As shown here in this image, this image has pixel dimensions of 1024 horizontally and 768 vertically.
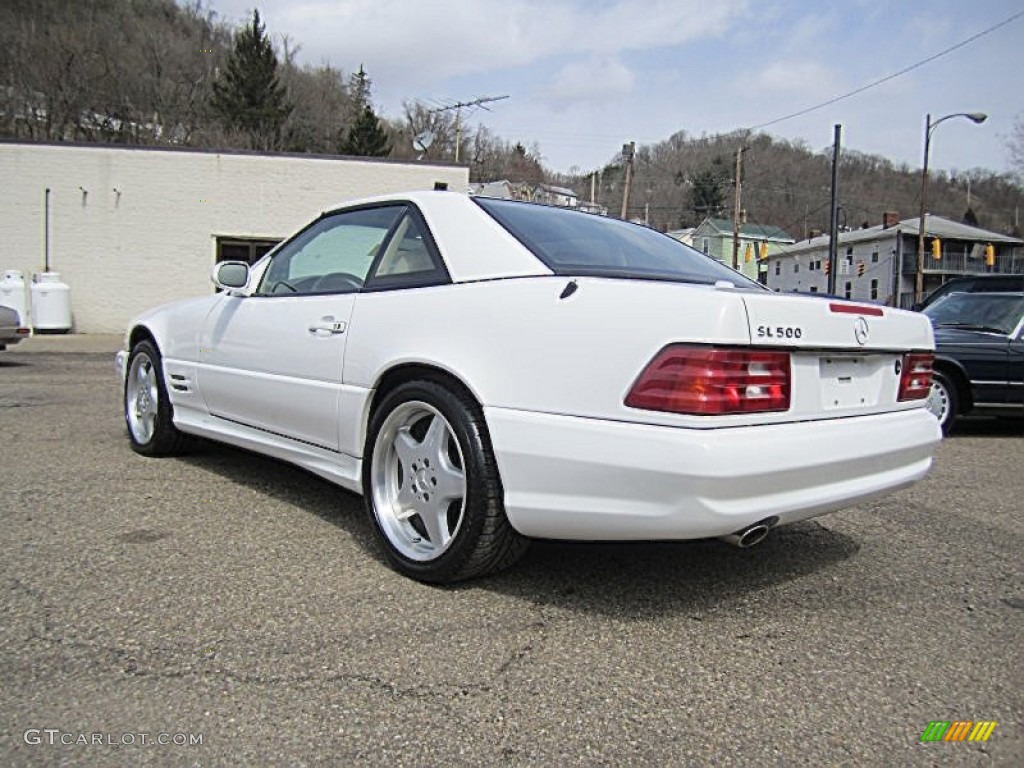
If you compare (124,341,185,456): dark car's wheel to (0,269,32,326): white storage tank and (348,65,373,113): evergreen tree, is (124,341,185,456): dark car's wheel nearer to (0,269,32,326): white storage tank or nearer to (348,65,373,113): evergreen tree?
(0,269,32,326): white storage tank

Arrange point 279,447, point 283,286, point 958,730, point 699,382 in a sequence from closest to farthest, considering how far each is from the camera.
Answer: point 958,730
point 699,382
point 279,447
point 283,286

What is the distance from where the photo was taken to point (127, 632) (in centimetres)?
238

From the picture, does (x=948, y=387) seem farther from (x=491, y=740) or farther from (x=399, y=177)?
(x=399, y=177)

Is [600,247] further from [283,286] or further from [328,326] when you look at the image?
[283,286]

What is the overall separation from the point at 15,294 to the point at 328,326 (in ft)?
57.8

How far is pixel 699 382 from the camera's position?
2252 millimetres

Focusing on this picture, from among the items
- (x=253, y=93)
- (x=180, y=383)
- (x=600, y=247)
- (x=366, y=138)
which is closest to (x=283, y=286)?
(x=180, y=383)

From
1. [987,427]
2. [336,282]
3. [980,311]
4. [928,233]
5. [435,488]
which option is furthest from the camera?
[928,233]

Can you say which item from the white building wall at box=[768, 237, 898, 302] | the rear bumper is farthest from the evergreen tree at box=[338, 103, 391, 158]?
the rear bumper

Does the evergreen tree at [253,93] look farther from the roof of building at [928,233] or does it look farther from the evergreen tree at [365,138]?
the roof of building at [928,233]

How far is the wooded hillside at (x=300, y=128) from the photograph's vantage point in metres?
38.8

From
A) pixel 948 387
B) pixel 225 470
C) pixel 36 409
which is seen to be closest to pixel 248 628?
pixel 225 470

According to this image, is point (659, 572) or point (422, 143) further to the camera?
point (422, 143)

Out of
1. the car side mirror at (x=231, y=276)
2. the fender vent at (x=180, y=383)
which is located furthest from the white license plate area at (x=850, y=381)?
the fender vent at (x=180, y=383)
